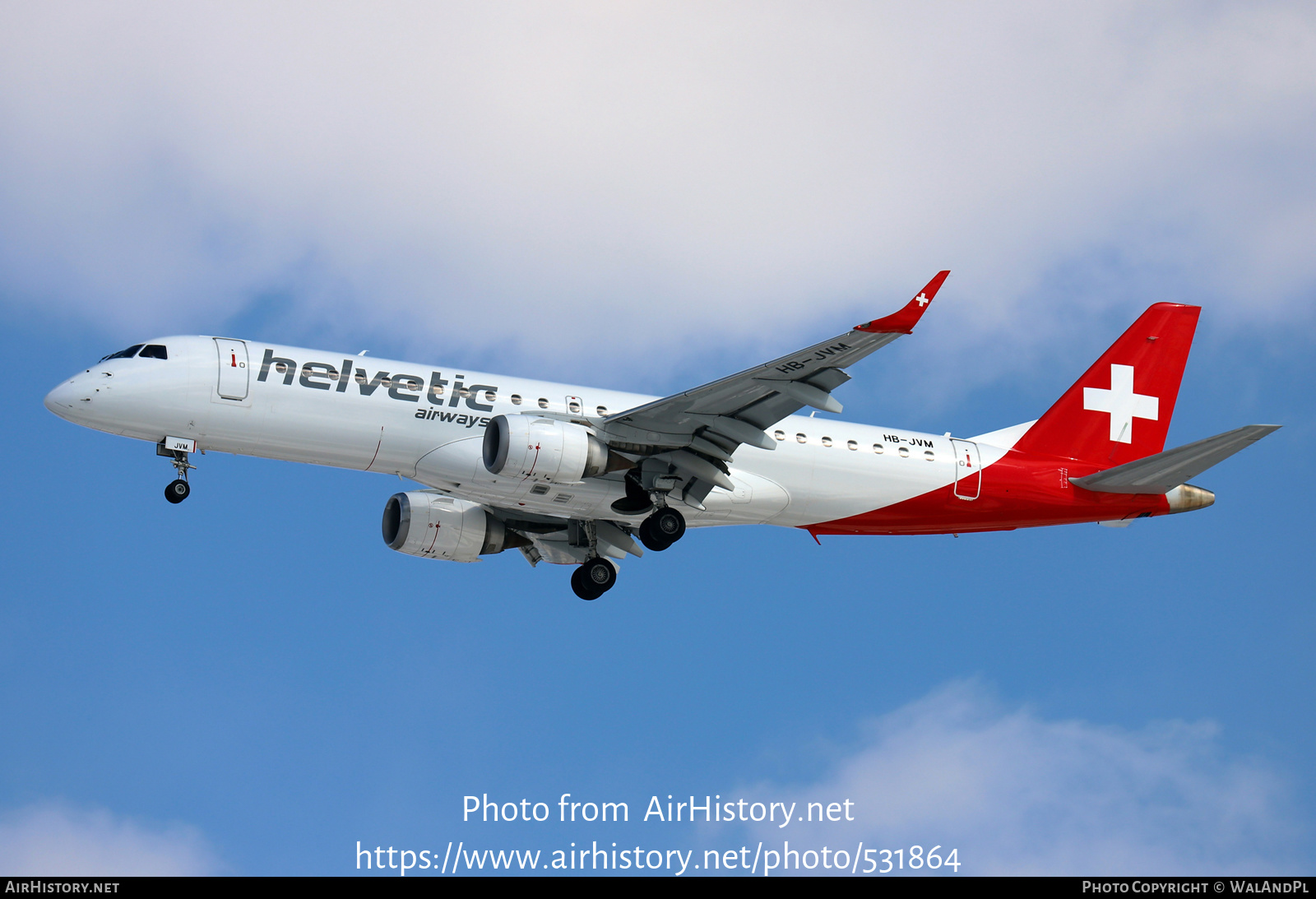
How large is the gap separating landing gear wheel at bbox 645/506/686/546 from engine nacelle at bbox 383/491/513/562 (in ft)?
18.5

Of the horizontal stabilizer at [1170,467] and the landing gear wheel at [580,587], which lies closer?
the horizontal stabilizer at [1170,467]

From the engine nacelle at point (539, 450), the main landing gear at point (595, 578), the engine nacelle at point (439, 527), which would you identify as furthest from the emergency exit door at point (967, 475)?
the engine nacelle at point (439, 527)

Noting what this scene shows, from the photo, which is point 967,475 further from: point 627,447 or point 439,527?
point 439,527

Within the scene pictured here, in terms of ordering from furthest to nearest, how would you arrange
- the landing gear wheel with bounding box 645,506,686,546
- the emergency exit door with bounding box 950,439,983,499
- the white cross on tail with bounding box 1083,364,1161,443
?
the white cross on tail with bounding box 1083,364,1161,443 → the emergency exit door with bounding box 950,439,983,499 → the landing gear wheel with bounding box 645,506,686,546

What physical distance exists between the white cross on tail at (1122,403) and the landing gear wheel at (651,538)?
1272 centimetres

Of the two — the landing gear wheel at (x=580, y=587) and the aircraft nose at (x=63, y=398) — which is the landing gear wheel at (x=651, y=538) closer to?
the landing gear wheel at (x=580, y=587)

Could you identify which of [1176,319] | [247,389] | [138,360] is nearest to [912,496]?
[1176,319]

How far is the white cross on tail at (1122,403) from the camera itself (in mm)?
36344

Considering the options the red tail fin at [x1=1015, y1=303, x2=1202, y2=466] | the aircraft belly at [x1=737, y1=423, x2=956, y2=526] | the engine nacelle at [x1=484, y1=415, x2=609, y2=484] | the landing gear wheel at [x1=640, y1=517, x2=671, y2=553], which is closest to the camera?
the engine nacelle at [x1=484, y1=415, x2=609, y2=484]

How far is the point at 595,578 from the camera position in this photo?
3509cm

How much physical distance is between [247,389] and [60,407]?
399 cm

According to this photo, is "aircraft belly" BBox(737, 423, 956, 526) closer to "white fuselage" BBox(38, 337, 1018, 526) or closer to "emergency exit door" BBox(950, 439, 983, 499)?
"white fuselage" BBox(38, 337, 1018, 526)

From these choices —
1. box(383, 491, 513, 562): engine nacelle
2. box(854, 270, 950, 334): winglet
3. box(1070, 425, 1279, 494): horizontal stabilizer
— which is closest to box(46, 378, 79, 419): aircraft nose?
box(383, 491, 513, 562): engine nacelle

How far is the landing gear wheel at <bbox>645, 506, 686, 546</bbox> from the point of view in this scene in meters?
31.6
